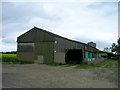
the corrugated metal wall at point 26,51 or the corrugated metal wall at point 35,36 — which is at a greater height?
the corrugated metal wall at point 35,36

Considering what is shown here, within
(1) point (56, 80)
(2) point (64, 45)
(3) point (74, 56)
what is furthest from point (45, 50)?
(1) point (56, 80)

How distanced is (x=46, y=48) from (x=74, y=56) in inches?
305

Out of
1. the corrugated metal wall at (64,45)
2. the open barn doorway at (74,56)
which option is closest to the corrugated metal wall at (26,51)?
the corrugated metal wall at (64,45)

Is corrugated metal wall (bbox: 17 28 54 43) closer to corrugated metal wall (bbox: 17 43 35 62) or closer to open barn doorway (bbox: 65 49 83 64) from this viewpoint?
corrugated metal wall (bbox: 17 43 35 62)

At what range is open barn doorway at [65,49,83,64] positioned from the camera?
32.7 meters

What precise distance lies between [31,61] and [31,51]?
2.07m

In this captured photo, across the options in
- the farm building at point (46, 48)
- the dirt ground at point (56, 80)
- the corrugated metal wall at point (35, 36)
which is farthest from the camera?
the corrugated metal wall at point (35, 36)

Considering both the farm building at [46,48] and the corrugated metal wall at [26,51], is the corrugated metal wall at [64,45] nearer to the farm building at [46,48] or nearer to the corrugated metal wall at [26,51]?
the farm building at [46,48]

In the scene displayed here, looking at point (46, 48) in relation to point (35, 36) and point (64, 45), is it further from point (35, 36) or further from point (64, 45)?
point (64, 45)

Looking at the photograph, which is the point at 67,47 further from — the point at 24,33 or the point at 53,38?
the point at 24,33

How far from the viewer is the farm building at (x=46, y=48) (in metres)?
29.6

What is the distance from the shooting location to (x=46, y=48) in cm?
2989

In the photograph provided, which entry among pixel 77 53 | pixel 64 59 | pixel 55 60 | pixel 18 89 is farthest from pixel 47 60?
pixel 18 89

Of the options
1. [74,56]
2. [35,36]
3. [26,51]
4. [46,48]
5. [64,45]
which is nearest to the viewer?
[46,48]
